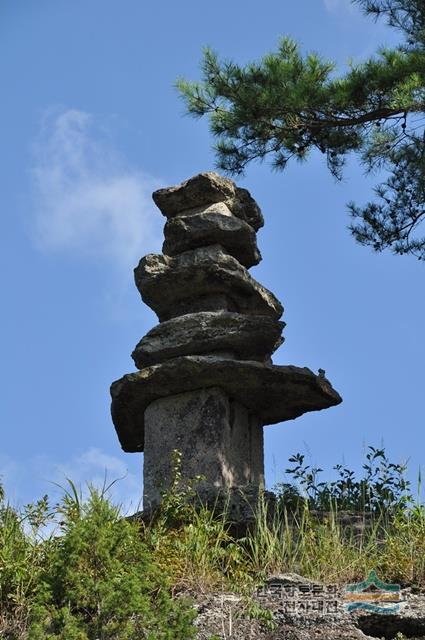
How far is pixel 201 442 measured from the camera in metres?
8.24

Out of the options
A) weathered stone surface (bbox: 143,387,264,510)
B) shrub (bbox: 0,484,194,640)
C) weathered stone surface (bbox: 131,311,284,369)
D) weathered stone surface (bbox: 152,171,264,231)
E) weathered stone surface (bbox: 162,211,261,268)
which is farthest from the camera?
weathered stone surface (bbox: 152,171,264,231)

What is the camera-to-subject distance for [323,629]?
545 centimetres

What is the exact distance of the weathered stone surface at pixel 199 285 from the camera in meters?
8.94

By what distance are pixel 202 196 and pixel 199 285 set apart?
900mm

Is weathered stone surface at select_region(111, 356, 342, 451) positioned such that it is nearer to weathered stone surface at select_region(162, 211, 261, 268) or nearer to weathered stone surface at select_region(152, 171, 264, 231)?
weathered stone surface at select_region(162, 211, 261, 268)

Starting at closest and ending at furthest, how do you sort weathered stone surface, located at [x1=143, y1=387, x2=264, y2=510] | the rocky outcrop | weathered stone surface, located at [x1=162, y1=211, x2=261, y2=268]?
the rocky outcrop
weathered stone surface, located at [x1=143, y1=387, x2=264, y2=510]
weathered stone surface, located at [x1=162, y1=211, x2=261, y2=268]

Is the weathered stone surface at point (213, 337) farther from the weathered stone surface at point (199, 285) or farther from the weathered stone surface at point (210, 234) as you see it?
the weathered stone surface at point (210, 234)

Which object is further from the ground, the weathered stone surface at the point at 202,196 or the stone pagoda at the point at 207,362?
the weathered stone surface at the point at 202,196

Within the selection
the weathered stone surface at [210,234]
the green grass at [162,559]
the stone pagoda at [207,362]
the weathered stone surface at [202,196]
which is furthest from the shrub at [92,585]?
the weathered stone surface at [202,196]

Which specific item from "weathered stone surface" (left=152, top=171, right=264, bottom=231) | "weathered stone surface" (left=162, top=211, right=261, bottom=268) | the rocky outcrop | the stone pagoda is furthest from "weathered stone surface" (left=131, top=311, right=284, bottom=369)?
the rocky outcrop

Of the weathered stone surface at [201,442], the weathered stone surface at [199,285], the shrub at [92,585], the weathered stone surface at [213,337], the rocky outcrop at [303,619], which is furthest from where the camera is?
the weathered stone surface at [199,285]

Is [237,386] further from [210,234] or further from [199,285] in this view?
[210,234]

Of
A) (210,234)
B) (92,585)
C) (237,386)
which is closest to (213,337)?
(237,386)

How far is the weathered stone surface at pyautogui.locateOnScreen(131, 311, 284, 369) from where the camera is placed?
8555 mm
